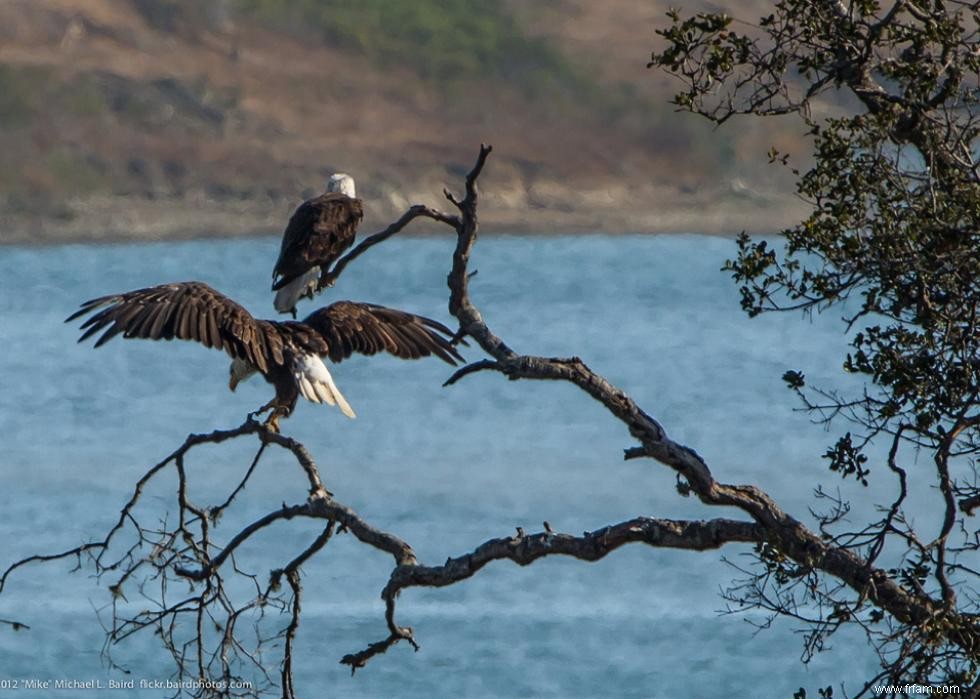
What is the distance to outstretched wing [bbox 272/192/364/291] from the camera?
769 cm

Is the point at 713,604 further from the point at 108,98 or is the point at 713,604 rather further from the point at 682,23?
the point at 108,98

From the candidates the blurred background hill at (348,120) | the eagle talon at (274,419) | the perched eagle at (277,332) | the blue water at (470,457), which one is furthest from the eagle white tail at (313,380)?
the blurred background hill at (348,120)

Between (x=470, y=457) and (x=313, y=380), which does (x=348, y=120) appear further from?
(x=313, y=380)

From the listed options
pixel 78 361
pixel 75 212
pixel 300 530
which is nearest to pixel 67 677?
pixel 300 530

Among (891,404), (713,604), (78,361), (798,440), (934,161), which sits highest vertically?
(78,361)

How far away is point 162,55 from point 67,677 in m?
22.4

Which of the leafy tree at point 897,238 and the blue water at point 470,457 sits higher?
the blue water at point 470,457

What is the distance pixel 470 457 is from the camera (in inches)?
680

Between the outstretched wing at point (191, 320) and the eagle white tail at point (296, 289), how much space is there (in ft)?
3.16

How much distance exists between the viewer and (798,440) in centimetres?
1708

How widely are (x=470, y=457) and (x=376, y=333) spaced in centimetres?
1037

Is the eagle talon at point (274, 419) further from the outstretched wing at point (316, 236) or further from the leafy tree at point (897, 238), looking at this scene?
the leafy tree at point (897, 238)

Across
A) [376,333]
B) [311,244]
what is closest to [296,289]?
[311,244]

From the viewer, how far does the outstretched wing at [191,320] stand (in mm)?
6441
